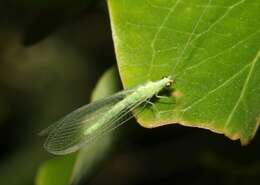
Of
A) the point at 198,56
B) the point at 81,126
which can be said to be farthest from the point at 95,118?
the point at 198,56

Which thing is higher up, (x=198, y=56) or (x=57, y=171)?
(x=198, y=56)

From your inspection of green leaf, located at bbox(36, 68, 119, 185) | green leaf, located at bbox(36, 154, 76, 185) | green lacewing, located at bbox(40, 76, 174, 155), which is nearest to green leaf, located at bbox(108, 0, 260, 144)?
green lacewing, located at bbox(40, 76, 174, 155)

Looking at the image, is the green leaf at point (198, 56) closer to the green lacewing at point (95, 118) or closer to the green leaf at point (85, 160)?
the green lacewing at point (95, 118)

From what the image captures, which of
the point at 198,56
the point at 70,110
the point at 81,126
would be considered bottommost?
the point at 70,110

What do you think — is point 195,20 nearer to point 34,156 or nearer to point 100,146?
point 100,146

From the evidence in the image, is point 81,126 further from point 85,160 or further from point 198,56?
point 198,56

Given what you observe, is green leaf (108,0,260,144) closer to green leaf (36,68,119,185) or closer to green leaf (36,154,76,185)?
green leaf (36,68,119,185)

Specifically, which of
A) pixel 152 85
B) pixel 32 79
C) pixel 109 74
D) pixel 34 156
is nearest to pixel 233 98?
pixel 152 85
